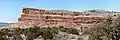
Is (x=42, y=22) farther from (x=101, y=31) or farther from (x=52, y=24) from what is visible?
(x=101, y=31)

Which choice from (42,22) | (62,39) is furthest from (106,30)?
(42,22)

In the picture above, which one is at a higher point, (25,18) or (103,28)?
(103,28)

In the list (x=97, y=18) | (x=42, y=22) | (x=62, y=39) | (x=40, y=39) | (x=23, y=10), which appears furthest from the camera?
(x=23, y=10)

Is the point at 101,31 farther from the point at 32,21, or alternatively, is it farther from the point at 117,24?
the point at 32,21

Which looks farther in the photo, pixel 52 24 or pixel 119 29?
pixel 52 24

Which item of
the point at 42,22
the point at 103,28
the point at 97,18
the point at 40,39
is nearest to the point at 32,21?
the point at 42,22

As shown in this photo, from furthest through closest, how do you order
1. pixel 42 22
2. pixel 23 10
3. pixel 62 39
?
pixel 23 10 → pixel 42 22 → pixel 62 39
